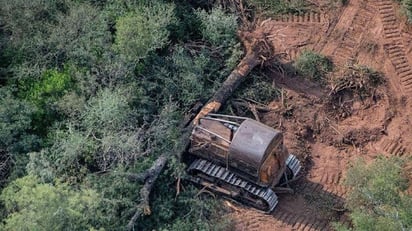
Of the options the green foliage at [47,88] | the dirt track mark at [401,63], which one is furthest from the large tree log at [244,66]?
the dirt track mark at [401,63]

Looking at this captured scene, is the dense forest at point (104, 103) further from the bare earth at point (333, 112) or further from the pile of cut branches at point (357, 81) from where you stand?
the pile of cut branches at point (357, 81)

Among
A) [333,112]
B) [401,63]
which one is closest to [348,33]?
[401,63]

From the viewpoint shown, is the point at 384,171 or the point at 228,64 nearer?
the point at 384,171

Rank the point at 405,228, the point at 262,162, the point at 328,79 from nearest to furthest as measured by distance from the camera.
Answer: the point at 405,228 < the point at 262,162 < the point at 328,79

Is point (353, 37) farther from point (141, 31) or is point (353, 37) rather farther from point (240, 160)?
point (141, 31)

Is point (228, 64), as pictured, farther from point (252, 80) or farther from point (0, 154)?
point (0, 154)

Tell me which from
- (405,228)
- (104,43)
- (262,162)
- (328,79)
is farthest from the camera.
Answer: (328,79)

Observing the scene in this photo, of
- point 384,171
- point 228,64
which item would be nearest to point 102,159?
point 228,64
